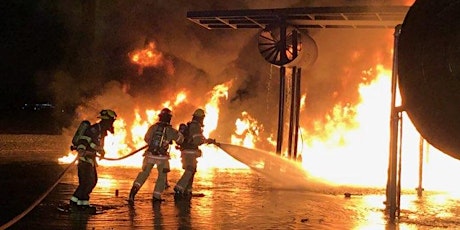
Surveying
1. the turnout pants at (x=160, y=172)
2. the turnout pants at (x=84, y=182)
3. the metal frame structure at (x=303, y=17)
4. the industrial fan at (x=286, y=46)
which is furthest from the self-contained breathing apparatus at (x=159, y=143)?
the industrial fan at (x=286, y=46)

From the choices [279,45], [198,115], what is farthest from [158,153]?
[279,45]

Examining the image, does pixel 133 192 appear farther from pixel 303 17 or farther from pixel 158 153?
pixel 303 17

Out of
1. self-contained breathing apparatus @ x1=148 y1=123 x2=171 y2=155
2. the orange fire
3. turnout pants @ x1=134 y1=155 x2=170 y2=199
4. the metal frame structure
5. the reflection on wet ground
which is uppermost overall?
the orange fire

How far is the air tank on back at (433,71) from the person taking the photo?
3408 millimetres

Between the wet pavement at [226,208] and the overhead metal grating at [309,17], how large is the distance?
13.4ft

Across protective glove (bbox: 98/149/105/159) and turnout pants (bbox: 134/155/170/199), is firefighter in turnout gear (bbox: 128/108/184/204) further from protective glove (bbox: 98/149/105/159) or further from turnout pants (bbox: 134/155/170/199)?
protective glove (bbox: 98/149/105/159)

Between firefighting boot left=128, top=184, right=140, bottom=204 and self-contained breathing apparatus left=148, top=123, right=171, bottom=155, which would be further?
self-contained breathing apparatus left=148, top=123, right=171, bottom=155

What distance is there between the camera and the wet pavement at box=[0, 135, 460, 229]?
27.1 ft

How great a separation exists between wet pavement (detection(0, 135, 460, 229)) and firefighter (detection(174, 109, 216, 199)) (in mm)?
377

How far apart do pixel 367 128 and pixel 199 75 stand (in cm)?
844

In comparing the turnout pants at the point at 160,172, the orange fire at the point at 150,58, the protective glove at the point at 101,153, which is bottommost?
the turnout pants at the point at 160,172

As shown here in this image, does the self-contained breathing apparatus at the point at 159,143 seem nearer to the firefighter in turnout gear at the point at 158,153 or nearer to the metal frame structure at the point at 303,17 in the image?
the firefighter in turnout gear at the point at 158,153

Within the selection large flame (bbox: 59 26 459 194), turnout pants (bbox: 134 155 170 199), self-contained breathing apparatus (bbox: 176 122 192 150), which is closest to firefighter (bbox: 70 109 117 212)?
turnout pants (bbox: 134 155 170 199)

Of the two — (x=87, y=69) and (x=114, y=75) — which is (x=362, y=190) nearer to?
(x=114, y=75)
